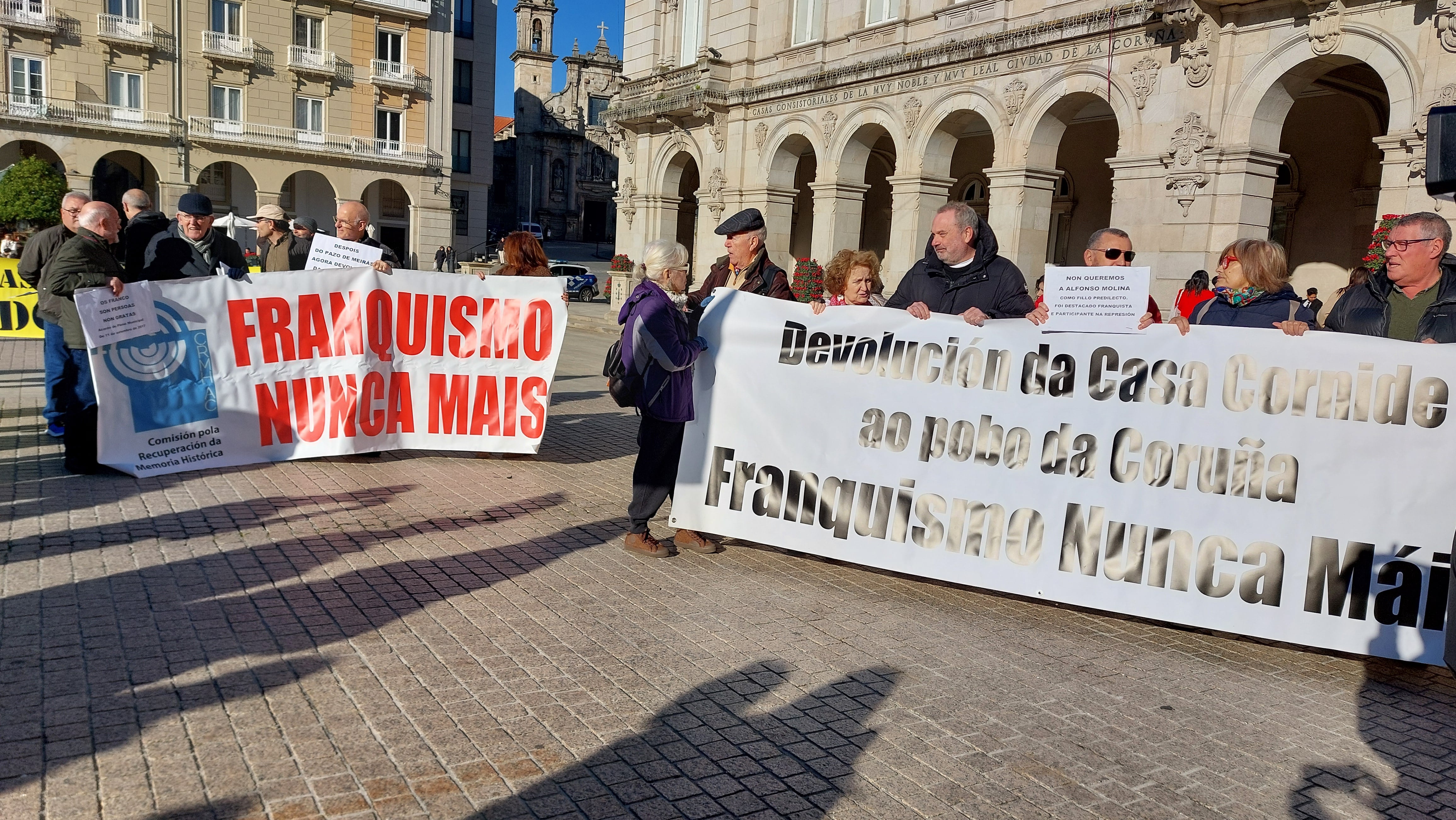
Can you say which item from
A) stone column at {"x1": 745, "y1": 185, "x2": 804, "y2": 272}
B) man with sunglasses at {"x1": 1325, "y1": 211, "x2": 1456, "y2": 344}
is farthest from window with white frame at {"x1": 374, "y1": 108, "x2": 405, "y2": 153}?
man with sunglasses at {"x1": 1325, "y1": 211, "x2": 1456, "y2": 344}

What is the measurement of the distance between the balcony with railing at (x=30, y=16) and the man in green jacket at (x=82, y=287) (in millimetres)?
41483

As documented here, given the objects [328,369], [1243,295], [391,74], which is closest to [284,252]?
[328,369]

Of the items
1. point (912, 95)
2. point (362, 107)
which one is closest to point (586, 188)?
point (362, 107)

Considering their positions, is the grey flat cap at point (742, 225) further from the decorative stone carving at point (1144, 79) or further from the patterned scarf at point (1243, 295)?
the decorative stone carving at point (1144, 79)

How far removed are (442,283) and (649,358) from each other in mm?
3204

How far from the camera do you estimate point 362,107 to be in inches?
1863

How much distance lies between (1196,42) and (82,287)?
48.6 ft

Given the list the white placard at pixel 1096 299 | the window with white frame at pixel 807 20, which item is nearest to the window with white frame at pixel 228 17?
the window with white frame at pixel 807 20

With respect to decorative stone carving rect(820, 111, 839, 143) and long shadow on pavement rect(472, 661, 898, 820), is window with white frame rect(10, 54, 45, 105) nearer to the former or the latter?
decorative stone carving rect(820, 111, 839, 143)

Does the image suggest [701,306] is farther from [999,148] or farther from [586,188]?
[586,188]

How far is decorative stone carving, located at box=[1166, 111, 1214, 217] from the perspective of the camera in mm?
15039

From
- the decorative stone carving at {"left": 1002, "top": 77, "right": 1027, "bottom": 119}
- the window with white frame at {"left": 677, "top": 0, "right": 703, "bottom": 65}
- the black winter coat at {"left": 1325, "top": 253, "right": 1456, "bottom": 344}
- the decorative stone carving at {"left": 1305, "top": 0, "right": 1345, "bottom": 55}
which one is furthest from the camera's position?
the window with white frame at {"left": 677, "top": 0, "right": 703, "bottom": 65}

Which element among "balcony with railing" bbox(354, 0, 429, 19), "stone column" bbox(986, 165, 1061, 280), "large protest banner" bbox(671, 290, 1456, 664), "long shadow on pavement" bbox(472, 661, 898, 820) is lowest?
"long shadow on pavement" bbox(472, 661, 898, 820)

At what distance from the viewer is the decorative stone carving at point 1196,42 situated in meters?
14.9
